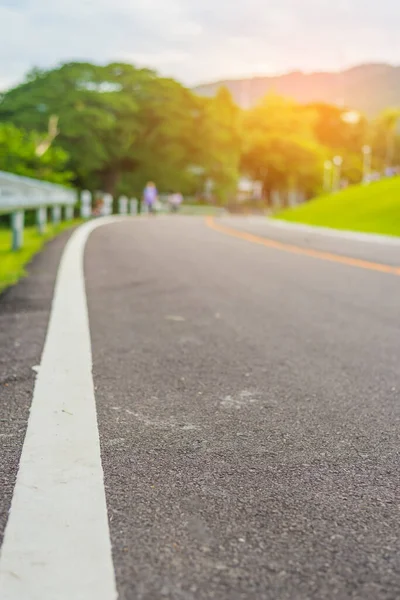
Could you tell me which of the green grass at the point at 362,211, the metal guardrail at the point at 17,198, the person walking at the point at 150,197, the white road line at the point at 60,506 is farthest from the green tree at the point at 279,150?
the white road line at the point at 60,506

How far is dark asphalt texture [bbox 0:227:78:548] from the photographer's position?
2940 mm

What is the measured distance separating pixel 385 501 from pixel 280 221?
101 feet

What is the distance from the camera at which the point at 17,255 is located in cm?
1141

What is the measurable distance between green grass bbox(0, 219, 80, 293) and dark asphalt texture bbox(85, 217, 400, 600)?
1660 mm

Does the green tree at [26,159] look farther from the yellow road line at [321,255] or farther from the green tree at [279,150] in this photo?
the green tree at [279,150]

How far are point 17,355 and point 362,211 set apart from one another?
26.9 meters

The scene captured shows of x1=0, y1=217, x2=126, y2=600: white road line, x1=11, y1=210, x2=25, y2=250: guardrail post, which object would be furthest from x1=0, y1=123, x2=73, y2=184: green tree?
x1=0, y1=217, x2=126, y2=600: white road line

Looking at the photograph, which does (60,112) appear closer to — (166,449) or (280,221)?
(280,221)

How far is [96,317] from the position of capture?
20.7 feet

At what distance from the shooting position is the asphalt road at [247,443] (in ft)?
7.13

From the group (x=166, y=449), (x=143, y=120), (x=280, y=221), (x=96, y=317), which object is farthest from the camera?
(x=143, y=120)

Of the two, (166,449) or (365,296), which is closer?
(166,449)

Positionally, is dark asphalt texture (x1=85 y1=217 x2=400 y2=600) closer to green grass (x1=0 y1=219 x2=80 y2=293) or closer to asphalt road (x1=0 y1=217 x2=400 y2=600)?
asphalt road (x1=0 y1=217 x2=400 y2=600)

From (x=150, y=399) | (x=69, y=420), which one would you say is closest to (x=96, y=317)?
(x=150, y=399)
